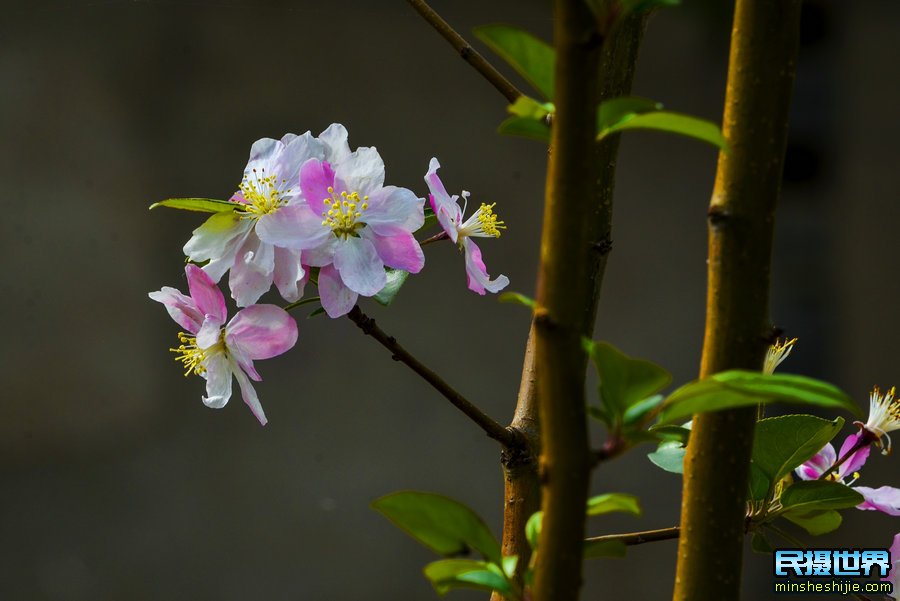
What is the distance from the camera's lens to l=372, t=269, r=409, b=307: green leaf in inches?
16.3

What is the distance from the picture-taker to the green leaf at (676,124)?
186 millimetres

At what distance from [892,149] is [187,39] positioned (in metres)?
1.51

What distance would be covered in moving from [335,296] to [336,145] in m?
0.08

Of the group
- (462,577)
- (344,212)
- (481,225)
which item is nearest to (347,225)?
(344,212)

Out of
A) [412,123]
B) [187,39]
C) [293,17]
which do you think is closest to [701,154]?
[412,123]

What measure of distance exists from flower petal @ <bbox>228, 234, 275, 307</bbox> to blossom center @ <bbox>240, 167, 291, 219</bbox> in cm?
2

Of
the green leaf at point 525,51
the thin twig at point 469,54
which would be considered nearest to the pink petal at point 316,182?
the thin twig at point 469,54

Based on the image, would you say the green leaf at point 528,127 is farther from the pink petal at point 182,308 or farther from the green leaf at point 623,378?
the pink petal at point 182,308

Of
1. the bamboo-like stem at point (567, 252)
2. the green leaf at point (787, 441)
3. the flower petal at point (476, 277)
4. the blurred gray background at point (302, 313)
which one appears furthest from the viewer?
the blurred gray background at point (302, 313)

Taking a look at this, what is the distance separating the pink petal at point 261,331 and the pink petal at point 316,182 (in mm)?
46

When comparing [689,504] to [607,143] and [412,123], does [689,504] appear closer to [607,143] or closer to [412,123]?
[607,143]

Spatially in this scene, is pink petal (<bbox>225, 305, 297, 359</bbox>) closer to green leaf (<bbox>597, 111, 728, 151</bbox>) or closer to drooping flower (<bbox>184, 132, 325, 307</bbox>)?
drooping flower (<bbox>184, 132, 325, 307</bbox>)

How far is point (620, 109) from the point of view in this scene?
7.7 inches

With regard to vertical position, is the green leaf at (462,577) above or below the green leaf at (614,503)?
below
